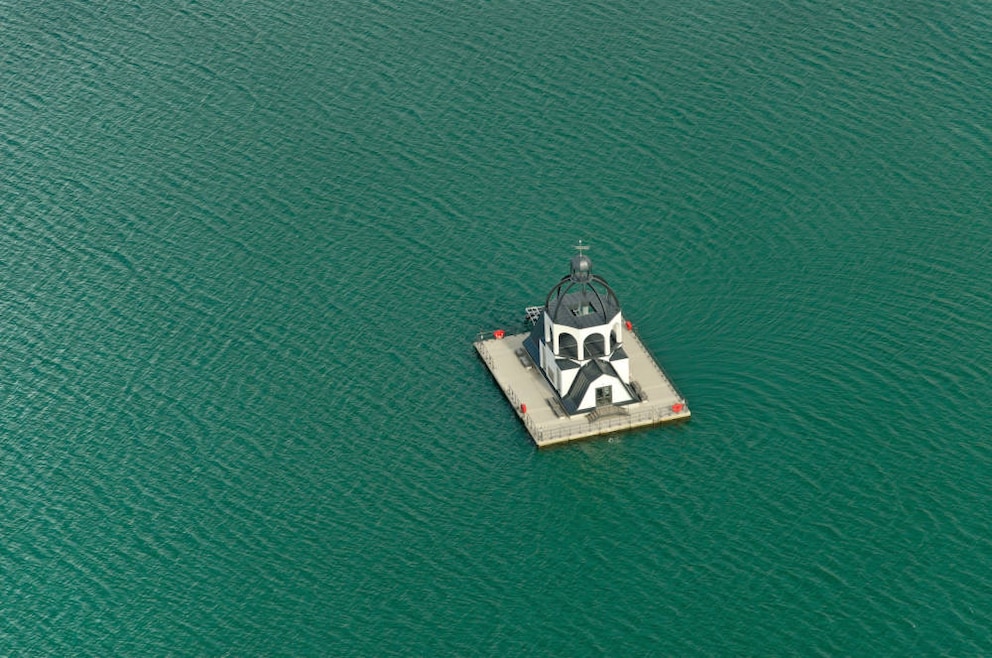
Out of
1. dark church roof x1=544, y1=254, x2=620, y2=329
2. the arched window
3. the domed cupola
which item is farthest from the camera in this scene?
the arched window

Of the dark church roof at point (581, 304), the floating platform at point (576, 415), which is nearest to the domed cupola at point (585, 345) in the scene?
the dark church roof at point (581, 304)

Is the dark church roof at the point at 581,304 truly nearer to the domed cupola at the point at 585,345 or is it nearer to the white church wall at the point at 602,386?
the domed cupola at the point at 585,345

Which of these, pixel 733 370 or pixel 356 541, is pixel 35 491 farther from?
pixel 733 370

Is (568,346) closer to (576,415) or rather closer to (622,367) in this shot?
(622,367)

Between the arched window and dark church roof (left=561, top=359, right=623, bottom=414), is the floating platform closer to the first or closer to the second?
dark church roof (left=561, top=359, right=623, bottom=414)

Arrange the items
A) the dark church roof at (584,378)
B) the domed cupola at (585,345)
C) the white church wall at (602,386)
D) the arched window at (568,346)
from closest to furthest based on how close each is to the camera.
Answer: the white church wall at (602,386)
the dark church roof at (584,378)
the domed cupola at (585,345)
the arched window at (568,346)

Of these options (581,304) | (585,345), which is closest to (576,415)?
(585,345)

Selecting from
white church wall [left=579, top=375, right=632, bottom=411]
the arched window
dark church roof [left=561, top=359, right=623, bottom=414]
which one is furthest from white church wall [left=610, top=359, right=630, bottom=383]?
the arched window

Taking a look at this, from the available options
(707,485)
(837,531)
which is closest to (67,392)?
(707,485)
